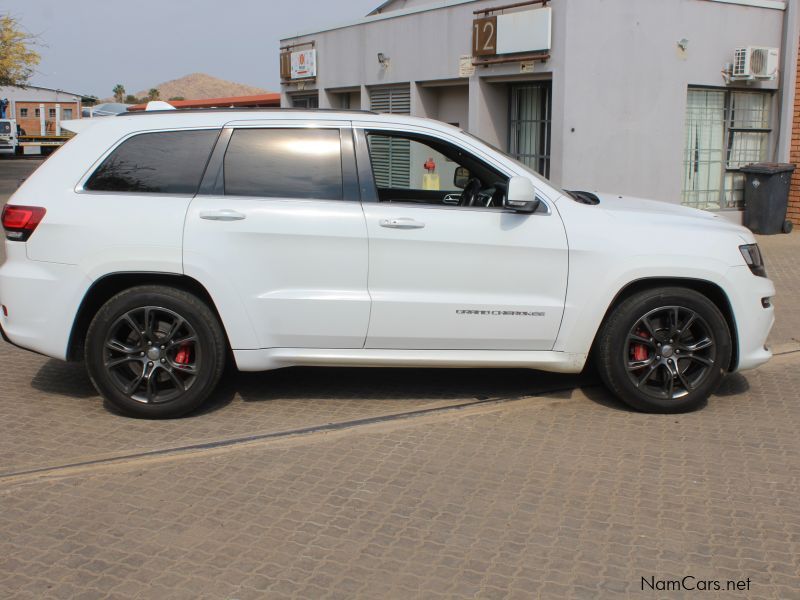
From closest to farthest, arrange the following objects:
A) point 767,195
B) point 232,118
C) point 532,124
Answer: point 232,118 → point 767,195 → point 532,124

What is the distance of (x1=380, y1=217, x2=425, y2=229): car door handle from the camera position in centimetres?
549

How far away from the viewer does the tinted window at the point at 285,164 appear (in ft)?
→ 18.3

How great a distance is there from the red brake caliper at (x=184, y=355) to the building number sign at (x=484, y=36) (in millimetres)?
9977

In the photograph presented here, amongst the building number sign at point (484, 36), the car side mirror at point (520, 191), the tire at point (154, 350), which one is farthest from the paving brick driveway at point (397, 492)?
the building number sign at point (484, 36)

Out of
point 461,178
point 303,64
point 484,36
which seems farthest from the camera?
point 303,64

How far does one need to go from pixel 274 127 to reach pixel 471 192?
141cm

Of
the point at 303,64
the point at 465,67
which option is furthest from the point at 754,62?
the point at 303,64

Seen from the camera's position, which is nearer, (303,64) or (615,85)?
(615,85)

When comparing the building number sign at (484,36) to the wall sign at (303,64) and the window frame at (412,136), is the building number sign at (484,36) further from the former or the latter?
the window frame at (412,136)

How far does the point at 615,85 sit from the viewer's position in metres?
13.6

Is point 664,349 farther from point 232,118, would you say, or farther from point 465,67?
point 465,67

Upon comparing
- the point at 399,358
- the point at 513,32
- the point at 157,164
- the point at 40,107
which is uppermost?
the point at 40,107

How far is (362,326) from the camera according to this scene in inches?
218

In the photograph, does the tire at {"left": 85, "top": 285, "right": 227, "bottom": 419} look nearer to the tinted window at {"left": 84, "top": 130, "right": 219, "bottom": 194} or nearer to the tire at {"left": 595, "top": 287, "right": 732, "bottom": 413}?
the tinted window at {"left": 84, "top": 130, "right": 219, "bottom": 194}
